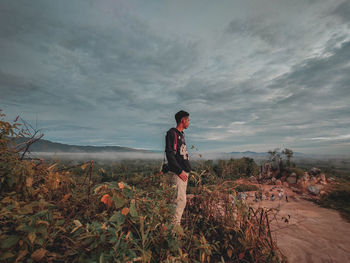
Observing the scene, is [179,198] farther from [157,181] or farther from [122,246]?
[122,246]

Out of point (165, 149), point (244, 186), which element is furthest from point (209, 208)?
point (244, 186)

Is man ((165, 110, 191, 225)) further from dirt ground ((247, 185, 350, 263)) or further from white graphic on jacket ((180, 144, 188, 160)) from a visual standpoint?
dirt ground ((247, 185, 350, 263))

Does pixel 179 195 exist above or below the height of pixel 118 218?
below

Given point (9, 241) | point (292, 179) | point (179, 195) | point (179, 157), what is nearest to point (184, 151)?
point (179, 157)

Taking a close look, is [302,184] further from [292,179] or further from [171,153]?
[171,153]

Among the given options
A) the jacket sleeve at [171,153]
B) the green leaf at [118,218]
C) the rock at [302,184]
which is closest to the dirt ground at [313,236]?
the jacket sleeve at [171,153]

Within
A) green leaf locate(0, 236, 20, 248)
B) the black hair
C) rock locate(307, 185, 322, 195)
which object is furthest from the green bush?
green leaf locate(0, 236, 20, 248)

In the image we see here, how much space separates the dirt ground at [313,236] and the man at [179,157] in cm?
145

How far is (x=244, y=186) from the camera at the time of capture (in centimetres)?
858

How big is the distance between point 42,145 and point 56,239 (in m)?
1.42

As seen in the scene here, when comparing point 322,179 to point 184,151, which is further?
point 322,179

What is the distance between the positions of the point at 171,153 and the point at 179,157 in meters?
0.35

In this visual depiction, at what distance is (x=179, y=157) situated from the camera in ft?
12.6

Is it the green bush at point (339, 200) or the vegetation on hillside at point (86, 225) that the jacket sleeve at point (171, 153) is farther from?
the green bush at point (339, 200)
